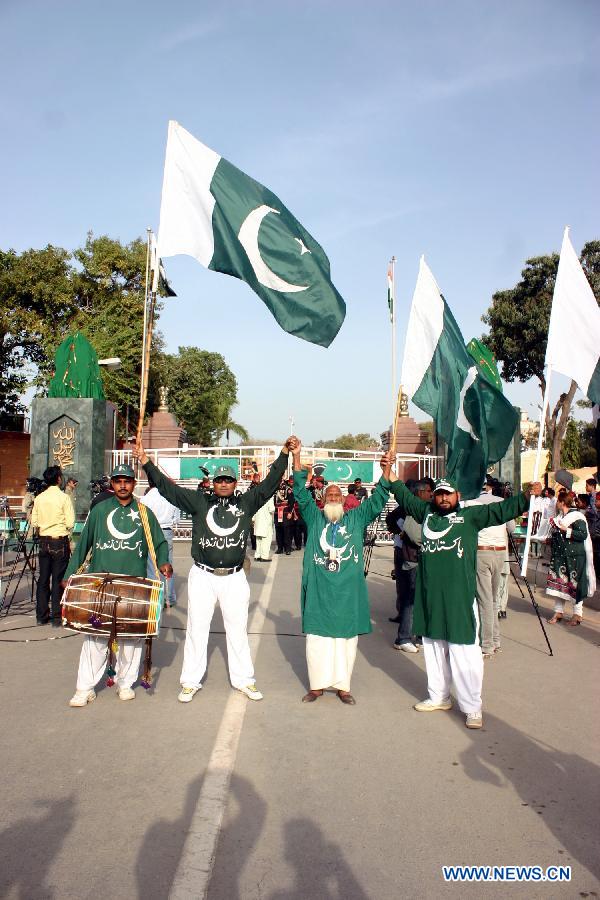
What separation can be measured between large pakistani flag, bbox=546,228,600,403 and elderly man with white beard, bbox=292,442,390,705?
3173 mm

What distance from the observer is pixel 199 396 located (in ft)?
178

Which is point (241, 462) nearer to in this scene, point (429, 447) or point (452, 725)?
point (429, 447)

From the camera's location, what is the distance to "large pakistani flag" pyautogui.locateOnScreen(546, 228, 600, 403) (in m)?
8.43

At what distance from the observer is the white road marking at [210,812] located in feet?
11.3

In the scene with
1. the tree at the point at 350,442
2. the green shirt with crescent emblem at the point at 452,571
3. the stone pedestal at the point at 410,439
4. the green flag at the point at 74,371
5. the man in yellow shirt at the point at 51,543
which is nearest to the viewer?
the green shirt with crescent emblem at the point at 452,571

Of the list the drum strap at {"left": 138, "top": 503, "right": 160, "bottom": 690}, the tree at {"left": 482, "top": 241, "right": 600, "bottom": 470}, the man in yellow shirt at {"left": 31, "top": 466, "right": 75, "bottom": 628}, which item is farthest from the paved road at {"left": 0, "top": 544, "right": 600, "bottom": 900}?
the tree at {"left": 482, "top": 241, "right": 600, "bottom": 470}

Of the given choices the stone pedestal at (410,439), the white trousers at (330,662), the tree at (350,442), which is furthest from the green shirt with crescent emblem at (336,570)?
the tree at (350,442)

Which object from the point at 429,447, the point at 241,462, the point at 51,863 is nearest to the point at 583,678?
the point at 51,863

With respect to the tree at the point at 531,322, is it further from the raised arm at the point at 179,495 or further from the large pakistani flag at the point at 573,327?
the raised arm at the point at 179,495

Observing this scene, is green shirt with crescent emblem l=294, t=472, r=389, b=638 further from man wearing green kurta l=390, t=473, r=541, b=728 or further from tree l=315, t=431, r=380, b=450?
tree l=315, t=431, r=380, b=450

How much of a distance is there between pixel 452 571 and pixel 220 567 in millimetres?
1860

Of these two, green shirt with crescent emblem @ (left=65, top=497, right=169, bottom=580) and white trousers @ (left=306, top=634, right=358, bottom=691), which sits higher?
green shirt with crescent emblem @ (left=65, top=497, right=169, bottom=580)

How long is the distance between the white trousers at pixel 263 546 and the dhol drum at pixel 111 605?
1069 centimetres

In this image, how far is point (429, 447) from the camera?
27047mm
